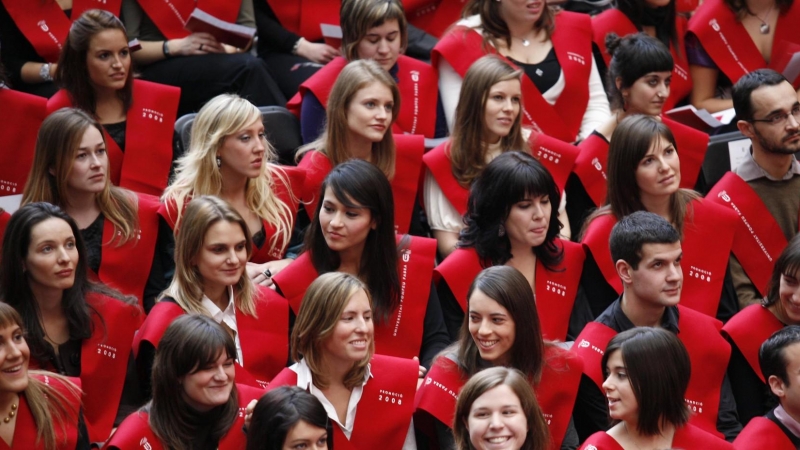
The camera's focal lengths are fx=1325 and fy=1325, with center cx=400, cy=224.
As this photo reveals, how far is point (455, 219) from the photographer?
588cm

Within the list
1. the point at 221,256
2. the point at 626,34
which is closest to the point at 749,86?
the point at 626,34

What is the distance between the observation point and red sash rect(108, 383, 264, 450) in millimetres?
4273

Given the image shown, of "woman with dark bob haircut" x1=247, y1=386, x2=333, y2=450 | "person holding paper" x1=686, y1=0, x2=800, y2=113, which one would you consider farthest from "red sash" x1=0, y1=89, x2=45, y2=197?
"person holding paper" x1=686, y1=0, x2=800, y2=113

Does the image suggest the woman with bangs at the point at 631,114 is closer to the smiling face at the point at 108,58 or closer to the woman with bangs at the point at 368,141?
the woman with bangs at the point at 368,141

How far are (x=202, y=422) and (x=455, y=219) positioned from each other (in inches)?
73.6

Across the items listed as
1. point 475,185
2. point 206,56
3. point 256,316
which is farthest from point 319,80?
point 256,316

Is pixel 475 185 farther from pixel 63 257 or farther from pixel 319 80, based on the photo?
pixel 63 257

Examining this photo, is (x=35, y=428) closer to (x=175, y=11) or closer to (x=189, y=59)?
(x=189, y=59)

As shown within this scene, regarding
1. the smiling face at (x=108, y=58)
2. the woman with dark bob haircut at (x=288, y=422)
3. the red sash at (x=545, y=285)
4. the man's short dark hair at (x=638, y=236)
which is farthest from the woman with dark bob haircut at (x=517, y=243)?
the smiling face at (x=108, y=58)

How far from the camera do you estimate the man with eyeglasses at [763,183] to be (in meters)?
5.83

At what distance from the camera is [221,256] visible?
4898 mm

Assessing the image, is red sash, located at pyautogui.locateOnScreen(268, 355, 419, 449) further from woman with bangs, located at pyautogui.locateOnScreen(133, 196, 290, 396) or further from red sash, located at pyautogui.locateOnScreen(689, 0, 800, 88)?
red sash, located at pyautogui.locateOnScreen(689, 0, 800, 88)

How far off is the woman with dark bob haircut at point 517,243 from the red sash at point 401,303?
137mm

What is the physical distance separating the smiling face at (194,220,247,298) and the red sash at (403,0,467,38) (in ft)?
8.73
